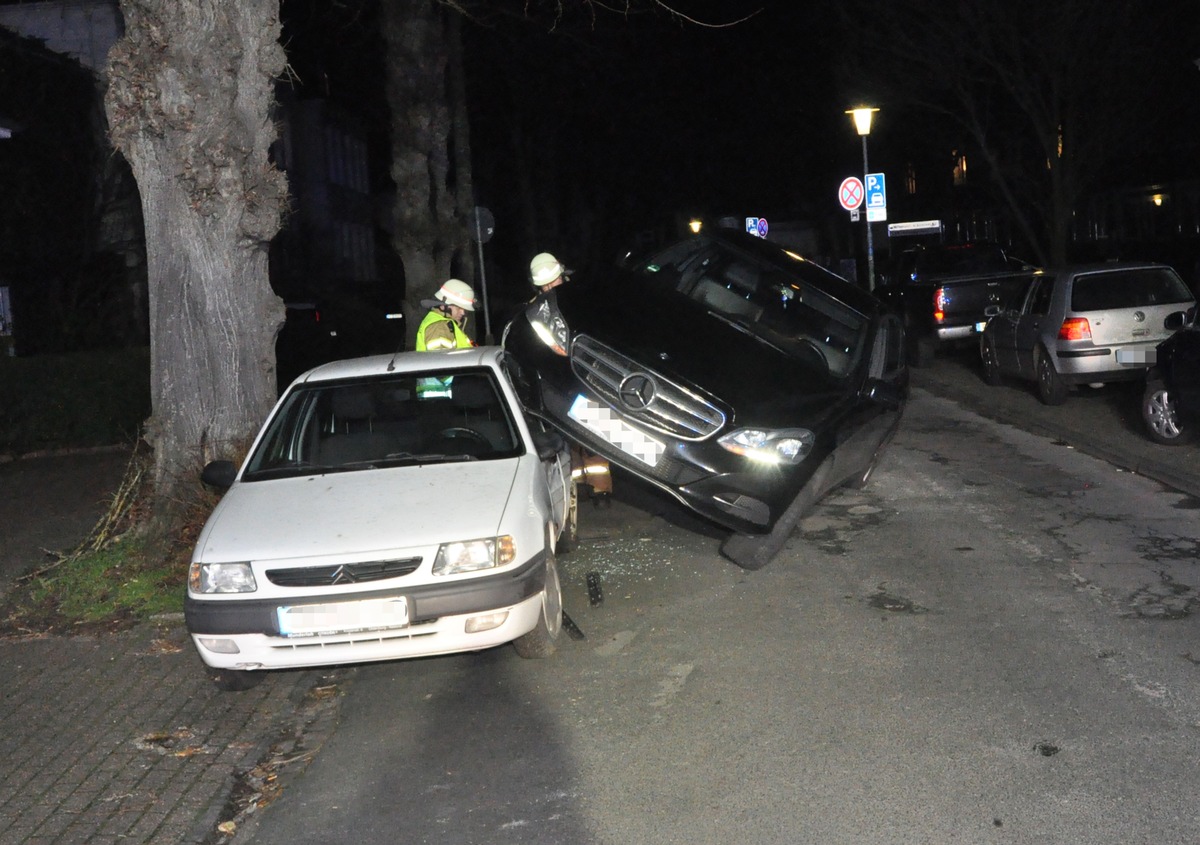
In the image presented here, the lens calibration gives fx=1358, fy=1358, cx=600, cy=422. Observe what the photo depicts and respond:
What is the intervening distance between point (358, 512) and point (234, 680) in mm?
1066

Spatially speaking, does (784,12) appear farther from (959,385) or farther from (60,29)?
(959,385)

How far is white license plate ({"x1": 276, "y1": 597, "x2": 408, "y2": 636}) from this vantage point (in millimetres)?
6000

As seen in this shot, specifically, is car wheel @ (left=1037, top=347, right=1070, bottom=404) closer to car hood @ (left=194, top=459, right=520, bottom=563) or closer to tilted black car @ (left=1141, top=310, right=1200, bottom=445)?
tilted black car @ (left=1141, top=310, right=1200, bottom=445)

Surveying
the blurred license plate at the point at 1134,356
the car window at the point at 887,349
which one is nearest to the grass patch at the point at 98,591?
the car window at the point at 887,349

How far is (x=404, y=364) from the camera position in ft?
26.1

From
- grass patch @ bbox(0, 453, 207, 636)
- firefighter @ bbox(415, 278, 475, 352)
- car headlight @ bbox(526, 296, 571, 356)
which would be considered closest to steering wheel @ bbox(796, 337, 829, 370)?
car headlight @ bbox(526, 296, 571, 356)

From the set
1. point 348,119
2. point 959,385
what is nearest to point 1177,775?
point 959,385

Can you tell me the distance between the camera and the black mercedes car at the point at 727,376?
821 centimetres

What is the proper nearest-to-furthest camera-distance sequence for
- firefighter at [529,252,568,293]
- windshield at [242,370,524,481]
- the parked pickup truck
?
windshield at [242,370,524,481], firefighter at [529,252,568,293], the parked pickup truck

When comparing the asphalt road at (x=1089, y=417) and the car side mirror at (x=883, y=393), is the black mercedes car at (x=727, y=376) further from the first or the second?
the asphalt road at (x=1089, y=417)

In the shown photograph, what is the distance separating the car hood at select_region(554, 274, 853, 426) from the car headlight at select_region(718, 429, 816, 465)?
68 mm

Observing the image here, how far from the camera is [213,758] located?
5.80 metres

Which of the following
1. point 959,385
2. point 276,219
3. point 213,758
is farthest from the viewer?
point 959,385

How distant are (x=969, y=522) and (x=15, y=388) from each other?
11085 mm
